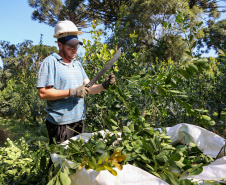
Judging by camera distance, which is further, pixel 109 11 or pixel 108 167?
pixel 109 11

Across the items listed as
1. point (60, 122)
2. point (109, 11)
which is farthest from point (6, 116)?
point (109, 11)

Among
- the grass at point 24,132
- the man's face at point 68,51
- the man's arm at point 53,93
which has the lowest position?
the grass at point 24,132

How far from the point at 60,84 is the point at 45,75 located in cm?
15

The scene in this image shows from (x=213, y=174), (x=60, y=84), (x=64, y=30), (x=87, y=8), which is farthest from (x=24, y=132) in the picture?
(x=87, y=8)

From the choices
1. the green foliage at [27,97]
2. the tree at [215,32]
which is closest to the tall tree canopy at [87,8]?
the tree at [215,32]

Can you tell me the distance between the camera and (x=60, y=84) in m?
1.86

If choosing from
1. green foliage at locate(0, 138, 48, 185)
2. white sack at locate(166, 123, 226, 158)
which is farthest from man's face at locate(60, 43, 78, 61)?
white sack at locate(166, 123, 226, 158)

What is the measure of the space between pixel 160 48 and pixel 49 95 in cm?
1336

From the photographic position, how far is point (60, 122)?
6.10 feet

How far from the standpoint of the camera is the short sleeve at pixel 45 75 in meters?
1.75

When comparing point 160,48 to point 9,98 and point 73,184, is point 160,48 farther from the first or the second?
point 73,184

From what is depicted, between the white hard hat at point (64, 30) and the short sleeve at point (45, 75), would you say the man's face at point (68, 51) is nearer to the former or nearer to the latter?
the white hard hat at point (64, 30)

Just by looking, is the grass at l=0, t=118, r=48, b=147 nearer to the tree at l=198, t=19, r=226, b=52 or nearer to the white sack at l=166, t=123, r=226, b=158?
the white sack at l=166, t=123, r=226, b=158

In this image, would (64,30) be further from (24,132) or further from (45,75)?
(24,132)
